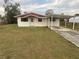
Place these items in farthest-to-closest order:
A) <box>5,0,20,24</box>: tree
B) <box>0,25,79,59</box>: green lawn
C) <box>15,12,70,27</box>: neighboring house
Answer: <box>5,0,20,24</box>: tree → <box>15,12,70,27</box>: neighboring house → <box>0,25,79,59</box>: green lawn

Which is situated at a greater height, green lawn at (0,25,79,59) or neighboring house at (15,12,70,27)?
neighboring house at (15,12,70,27)

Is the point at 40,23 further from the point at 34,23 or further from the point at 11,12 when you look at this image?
the point at 11,12

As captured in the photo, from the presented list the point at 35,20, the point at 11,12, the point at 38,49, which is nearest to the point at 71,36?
the point at 38,49

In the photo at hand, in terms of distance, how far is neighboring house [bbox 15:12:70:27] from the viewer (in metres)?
35.7

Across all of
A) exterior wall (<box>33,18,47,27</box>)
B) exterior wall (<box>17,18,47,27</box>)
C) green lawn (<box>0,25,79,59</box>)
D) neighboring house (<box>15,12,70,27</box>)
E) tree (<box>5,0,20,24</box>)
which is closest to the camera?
green lawn (<box>0,25,79,59</box>)

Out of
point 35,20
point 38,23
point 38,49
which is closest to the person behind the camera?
point 38,49

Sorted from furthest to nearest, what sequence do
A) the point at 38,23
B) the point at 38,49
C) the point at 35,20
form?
the point at 38,23, the point at 35,20, the point at 38,49

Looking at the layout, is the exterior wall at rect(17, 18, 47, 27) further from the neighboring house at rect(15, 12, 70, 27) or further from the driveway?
the driveway

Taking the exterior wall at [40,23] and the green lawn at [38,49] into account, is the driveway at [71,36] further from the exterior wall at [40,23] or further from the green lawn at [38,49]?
the exterior wall at [40,23]

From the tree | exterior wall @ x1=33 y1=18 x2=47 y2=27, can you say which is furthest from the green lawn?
the tree

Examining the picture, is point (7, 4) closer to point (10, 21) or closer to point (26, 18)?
point (10, 21)

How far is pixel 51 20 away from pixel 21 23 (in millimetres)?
7133

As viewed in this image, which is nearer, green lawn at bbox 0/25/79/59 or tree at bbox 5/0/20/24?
green lawn at bbox 0/25/79/59

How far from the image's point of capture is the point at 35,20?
36.2 metres
